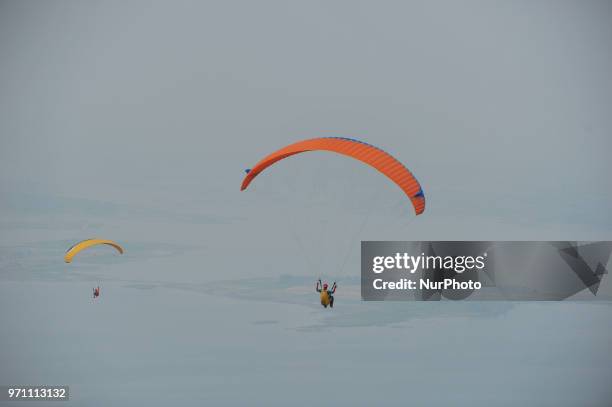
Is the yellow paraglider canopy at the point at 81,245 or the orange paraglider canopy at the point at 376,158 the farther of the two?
the yellow paraglider canopy at the point at 81,245

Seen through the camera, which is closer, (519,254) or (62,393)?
(62,393)

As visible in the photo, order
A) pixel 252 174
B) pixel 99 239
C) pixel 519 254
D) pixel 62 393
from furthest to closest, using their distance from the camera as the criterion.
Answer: pixel 99 239
pixel 519 254
pixel 62 393
pixel 252 174

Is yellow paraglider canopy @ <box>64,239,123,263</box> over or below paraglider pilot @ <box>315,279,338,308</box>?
over

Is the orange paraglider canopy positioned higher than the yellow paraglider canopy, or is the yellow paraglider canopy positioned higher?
the yellow paraglider canopy

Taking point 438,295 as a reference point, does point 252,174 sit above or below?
above

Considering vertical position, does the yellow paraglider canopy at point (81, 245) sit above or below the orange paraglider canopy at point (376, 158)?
above

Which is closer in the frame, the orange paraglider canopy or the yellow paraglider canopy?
the orange paraglider canopy

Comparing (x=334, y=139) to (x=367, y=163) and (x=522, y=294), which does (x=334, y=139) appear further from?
(x=522, y=294)

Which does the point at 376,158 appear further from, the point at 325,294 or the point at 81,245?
the point at 81,245

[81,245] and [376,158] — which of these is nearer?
[376,158]

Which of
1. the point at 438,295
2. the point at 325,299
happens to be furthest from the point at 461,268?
the point at 325,299

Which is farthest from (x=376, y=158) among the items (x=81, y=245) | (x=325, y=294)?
(x=81, y=245)
